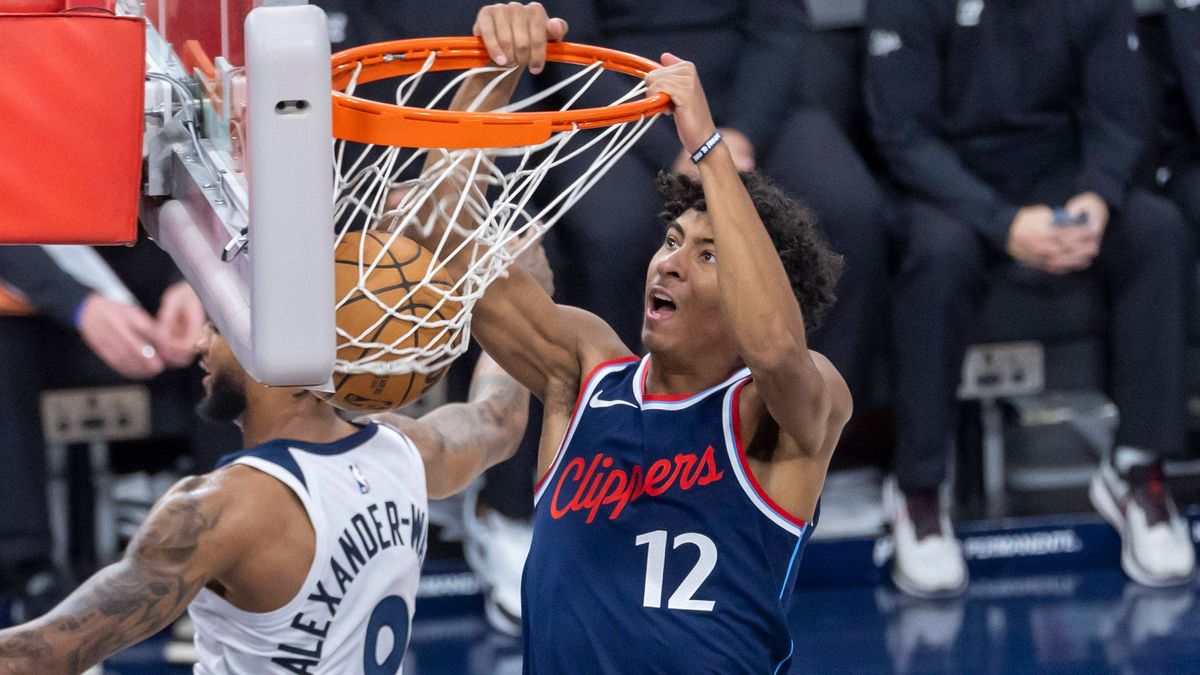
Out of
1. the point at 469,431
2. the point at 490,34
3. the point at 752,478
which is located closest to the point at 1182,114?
the point at 469,431

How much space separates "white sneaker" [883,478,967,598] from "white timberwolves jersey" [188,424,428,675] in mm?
2442

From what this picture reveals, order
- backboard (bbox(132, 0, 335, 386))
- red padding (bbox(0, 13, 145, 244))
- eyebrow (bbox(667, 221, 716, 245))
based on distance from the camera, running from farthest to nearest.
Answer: eyebrow (bbox(667, 221, 716, 245)), red padding (bbox(0, 13, 145, 244)), backboard (bbox(132, 0, 335, 386))

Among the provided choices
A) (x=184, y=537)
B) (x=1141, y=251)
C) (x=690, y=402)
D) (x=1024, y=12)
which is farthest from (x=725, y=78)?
(x=184, y=537)

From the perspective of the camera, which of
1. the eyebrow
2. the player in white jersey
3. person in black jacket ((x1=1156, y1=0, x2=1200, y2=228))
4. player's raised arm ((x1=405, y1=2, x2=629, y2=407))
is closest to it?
the player in white jersey

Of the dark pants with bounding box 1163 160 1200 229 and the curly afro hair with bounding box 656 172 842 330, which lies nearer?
the curly afro hair with bounding box 656 172 842 330

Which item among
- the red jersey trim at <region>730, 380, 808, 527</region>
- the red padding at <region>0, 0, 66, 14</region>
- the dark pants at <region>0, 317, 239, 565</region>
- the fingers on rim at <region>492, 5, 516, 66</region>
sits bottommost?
the dark pants at <region>0, 317, 239, 565</region>

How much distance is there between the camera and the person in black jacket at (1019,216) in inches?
205

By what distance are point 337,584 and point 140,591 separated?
0.42 m

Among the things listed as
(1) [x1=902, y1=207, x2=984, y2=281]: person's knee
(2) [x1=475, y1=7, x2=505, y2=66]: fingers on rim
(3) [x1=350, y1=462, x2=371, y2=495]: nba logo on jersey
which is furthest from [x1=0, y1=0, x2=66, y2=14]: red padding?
(1) [x1=902, y1=207, x2=984, y2=281]: person's knee

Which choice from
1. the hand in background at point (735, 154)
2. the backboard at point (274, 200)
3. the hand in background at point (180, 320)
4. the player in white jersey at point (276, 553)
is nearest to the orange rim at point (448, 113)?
the backboard at point (274, 200)

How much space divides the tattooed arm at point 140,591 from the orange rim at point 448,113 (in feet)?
2.70

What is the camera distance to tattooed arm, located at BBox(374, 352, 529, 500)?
3.37 meters

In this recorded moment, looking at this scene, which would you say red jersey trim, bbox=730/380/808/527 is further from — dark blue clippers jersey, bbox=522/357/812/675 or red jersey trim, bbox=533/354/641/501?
red jersey trim, bbox=533/354/641/501

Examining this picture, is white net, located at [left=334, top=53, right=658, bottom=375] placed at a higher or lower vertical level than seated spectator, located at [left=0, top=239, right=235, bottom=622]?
higher
